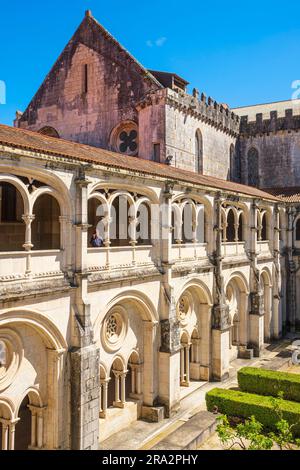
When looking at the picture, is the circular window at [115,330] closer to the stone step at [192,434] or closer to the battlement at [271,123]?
the stone step at [192,434]

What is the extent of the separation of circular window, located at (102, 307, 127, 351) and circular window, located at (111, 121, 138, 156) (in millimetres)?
14540

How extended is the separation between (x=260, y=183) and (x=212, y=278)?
64.5 feet

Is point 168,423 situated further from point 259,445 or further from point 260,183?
point 260,183

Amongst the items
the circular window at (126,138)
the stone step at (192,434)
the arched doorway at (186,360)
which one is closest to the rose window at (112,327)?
the stone step at (192,434)

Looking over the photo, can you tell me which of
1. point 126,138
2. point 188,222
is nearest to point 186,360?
point 188,222

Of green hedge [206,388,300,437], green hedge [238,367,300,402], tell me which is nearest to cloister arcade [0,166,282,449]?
green hedge [206,388,300,437]

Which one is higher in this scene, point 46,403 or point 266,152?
point 266,152

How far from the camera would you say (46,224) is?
1992cm

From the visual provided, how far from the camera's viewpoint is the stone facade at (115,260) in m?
13.0

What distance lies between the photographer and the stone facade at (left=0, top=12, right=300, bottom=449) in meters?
13.0

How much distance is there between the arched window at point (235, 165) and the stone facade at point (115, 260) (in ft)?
15.9

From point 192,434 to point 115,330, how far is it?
4.98 meters

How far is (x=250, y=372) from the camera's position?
69.4ft

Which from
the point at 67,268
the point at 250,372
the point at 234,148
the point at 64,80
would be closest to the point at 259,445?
the point at 67,268
